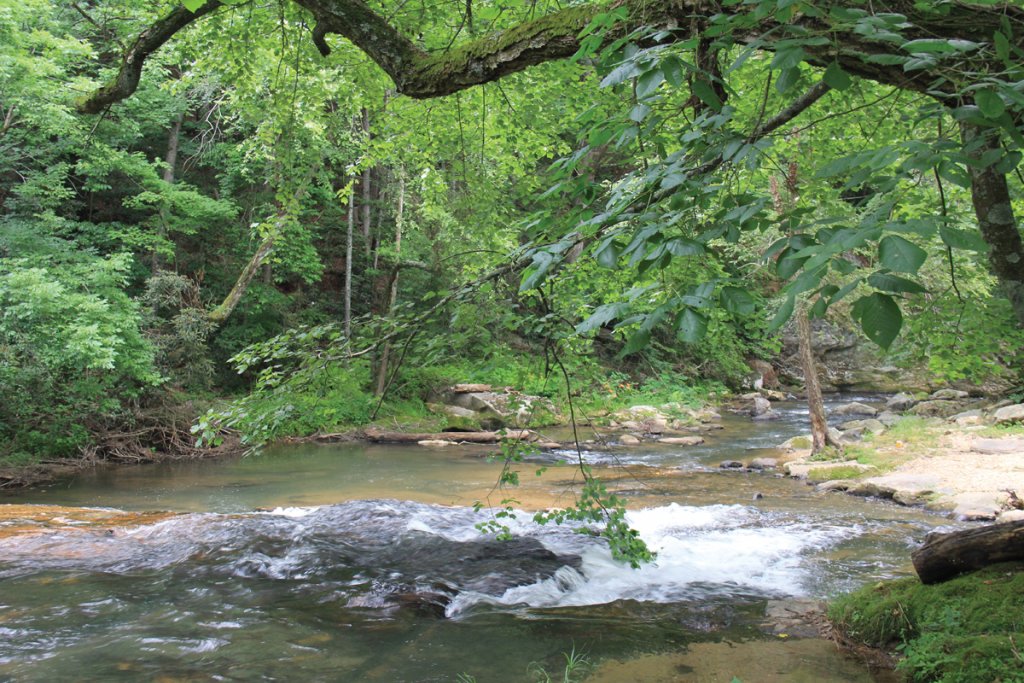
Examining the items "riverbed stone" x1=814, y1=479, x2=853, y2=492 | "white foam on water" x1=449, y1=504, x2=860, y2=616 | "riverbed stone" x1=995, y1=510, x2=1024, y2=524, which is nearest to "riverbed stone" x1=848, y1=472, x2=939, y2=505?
"riverbed stone" x1=814, y1=479, x2=853, y2=492

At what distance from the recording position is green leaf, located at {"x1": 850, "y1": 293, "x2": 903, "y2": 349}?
1.18 m

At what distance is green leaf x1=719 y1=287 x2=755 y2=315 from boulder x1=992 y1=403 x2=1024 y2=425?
45.6ft

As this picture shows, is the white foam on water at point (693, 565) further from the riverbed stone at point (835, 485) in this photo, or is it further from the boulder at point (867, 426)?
the boulder at point (867, 426)

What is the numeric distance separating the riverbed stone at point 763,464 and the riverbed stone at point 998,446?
3104 mm

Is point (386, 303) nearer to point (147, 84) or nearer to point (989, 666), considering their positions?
point (147, 84)

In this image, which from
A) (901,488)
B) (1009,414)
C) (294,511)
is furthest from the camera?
(1009,414)

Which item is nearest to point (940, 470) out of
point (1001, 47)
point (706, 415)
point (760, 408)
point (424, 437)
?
point (706, 415)

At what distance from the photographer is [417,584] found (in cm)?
568

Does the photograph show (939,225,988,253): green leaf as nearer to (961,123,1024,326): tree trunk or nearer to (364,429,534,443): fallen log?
(961,123,1024,326): tree trunk

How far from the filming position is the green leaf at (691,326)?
1376 mm

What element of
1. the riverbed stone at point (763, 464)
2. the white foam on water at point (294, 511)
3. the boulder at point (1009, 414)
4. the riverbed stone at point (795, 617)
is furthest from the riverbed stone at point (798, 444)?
the white foam on water at point (294, 511)

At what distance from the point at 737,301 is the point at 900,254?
38 cm

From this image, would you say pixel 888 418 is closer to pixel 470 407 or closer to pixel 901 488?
pixel 901 488

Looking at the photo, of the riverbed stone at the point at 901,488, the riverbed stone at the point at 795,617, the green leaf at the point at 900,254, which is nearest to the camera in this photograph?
the green leaf at the point at 900,254
